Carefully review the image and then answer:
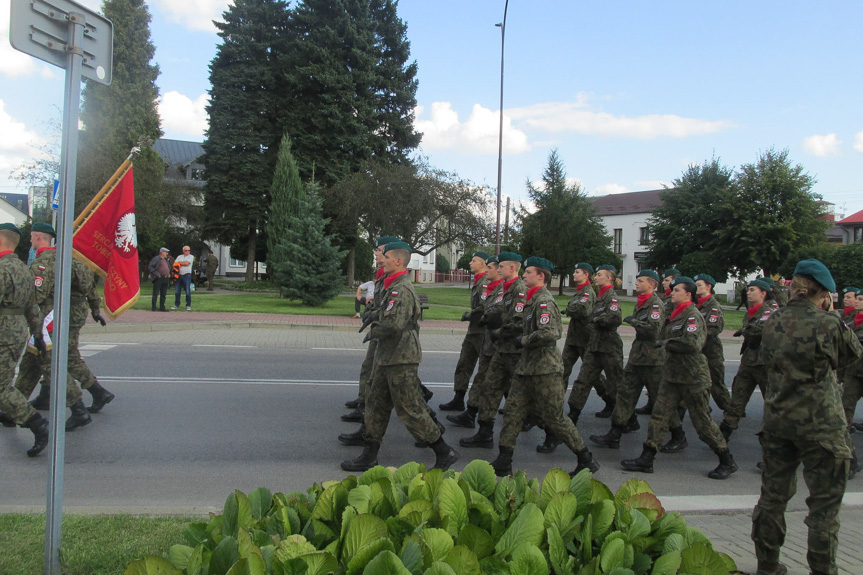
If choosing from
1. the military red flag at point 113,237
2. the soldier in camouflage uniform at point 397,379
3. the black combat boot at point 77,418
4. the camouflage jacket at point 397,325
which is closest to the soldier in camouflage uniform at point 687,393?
the soldier in camouflage uniform at point 397,379

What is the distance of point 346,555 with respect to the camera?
242 cm

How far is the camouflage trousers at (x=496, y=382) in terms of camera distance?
22.5 ft

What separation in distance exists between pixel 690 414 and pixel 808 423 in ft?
7.99

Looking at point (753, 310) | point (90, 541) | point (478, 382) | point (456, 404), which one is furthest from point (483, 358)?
point (90, 541)

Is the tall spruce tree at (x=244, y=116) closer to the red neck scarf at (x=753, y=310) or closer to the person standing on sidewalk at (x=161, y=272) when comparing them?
the person standing on sidewalk at (x=161, y=272)

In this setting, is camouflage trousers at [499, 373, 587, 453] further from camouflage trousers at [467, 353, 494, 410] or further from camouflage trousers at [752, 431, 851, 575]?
camouflage trousers at [752, 431, 851, 575]

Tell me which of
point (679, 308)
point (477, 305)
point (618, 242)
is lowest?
point (477, 305)

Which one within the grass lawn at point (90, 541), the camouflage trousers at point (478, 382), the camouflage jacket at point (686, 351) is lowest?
the grass lawn at point (90, 541)

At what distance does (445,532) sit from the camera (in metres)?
2.44

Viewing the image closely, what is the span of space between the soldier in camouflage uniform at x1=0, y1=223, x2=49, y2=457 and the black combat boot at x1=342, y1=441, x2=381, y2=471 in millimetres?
2645

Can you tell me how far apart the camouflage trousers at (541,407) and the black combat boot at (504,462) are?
0.05 meters

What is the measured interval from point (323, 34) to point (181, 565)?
3840 centimetres

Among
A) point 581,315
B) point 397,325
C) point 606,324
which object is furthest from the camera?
point 581,315

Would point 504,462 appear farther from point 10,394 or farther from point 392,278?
point 10,394
